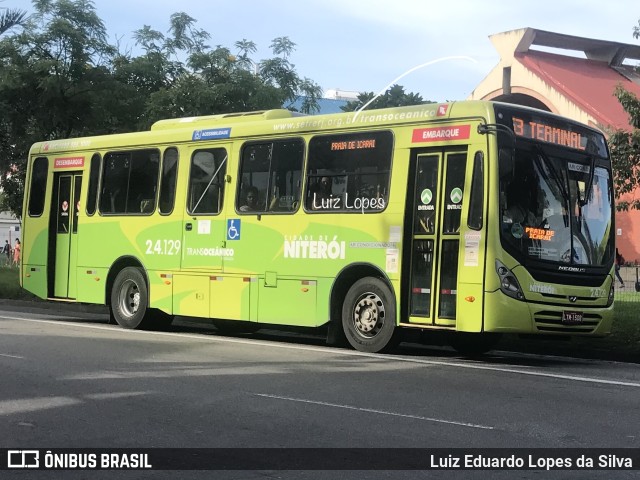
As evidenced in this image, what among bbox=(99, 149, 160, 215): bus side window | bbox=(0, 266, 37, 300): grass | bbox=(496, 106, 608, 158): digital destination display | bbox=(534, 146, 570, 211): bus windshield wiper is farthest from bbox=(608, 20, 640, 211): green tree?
bbox=(0, 266, 37, 300): grass

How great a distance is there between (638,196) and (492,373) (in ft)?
93.8

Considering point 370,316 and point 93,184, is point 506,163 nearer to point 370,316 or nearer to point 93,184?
point 370,316

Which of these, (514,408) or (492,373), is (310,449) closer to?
(514,408)

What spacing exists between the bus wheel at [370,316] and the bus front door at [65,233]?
6618mm

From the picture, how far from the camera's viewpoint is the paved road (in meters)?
6.95

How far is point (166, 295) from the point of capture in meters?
15.7

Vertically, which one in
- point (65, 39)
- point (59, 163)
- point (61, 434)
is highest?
point (65, 39)

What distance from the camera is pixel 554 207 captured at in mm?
11914

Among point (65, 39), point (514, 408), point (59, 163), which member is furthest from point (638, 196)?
point (514, 408)

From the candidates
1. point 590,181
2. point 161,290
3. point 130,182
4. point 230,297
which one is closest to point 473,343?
point 590,181

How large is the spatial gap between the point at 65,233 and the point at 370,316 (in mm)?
7470

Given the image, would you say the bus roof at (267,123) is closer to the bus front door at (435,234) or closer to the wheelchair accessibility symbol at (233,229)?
the bus front door at (435,234)

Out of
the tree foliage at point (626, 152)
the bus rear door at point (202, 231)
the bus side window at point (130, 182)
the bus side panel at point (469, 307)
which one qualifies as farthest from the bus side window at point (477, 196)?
the tree foliage at point (626, 152)

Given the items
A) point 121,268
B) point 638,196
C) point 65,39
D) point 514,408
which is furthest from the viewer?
point 638,196
